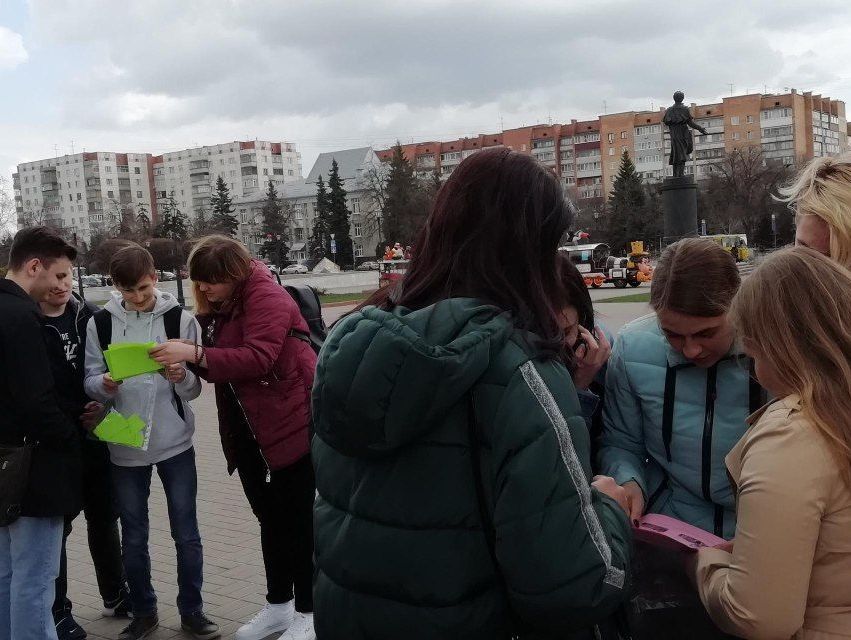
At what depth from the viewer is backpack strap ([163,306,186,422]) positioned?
407 centimetres

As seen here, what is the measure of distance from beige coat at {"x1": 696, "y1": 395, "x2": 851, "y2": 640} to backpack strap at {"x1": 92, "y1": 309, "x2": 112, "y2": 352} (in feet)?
10.9

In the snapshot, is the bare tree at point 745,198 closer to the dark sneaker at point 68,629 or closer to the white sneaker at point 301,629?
the white sneaker at point 301,629

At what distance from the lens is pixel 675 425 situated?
230 cm

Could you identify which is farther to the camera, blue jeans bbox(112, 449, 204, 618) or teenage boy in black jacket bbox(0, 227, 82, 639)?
blue jeans bbox(112, 449, 204, 618)

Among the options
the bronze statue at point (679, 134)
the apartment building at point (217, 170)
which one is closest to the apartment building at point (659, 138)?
the apartment building at point (217, 170)

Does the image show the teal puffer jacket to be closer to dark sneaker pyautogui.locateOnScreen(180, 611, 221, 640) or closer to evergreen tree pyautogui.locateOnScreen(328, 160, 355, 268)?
dark sneaker pyautogui.locateOnScreen(180, 611, 221, 640)

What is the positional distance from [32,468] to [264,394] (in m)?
1.04

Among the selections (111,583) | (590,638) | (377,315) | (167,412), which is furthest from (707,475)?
(111,583)

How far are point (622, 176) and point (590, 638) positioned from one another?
255ft

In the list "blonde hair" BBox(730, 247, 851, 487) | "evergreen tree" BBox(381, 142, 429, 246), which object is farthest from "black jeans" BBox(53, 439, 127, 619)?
"evergreen tree" BBox(381, 142, 429, 246)

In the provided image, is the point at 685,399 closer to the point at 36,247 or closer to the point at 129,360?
the point at 129,360

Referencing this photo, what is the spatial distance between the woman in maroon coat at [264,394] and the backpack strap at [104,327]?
51cm

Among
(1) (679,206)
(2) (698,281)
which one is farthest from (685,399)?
(1) (679,206)

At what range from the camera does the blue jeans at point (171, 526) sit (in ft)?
13.1
